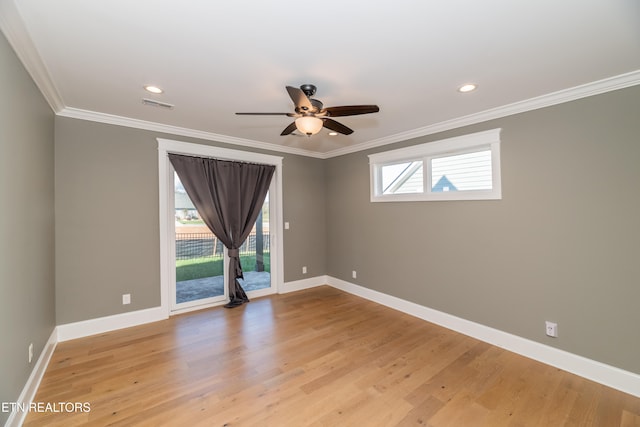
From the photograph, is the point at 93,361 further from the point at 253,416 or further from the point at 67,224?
the point at 253,416

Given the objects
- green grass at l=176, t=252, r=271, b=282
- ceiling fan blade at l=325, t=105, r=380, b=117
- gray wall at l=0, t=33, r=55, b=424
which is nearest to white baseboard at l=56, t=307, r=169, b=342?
gray wall at l=0, t=33, r=55, b=424

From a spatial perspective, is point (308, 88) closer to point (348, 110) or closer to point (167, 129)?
point (348, 110)

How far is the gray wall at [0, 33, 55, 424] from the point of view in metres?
1.66

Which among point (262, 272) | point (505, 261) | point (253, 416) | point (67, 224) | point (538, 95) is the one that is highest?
point (538, 95)

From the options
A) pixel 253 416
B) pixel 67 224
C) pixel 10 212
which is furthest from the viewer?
pixel 67 224

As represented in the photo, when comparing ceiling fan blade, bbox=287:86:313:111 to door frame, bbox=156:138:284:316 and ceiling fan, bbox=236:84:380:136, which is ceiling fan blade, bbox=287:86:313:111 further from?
door frame, bbox=156:138:284:316

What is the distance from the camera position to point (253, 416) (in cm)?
194

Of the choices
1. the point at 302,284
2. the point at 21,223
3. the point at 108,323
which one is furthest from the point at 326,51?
the point at 302,284

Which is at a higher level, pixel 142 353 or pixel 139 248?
pixel 139 248

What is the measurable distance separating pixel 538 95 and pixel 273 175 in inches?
142

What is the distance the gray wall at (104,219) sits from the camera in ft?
9.87

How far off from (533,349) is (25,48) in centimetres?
490

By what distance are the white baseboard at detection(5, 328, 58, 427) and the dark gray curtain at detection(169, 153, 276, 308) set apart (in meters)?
1.89

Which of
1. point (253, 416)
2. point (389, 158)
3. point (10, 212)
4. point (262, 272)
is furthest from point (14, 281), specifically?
point (389, 158)
